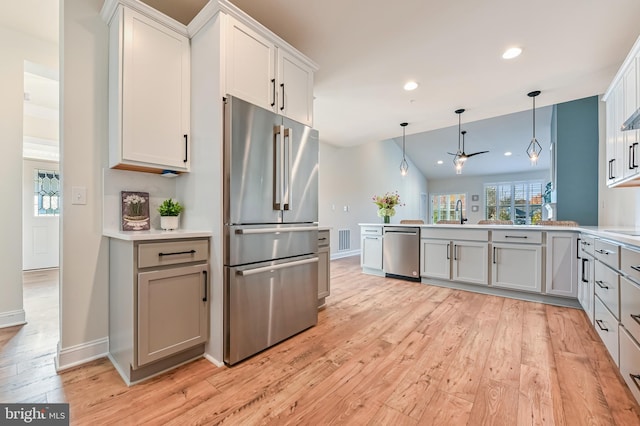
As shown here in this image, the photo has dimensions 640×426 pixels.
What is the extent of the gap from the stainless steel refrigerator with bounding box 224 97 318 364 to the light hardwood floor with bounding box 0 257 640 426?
0.23 m

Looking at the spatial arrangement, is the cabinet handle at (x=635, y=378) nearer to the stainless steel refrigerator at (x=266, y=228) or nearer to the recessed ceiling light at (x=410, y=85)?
the stainless steel refrigerator at (x=266, y=228)

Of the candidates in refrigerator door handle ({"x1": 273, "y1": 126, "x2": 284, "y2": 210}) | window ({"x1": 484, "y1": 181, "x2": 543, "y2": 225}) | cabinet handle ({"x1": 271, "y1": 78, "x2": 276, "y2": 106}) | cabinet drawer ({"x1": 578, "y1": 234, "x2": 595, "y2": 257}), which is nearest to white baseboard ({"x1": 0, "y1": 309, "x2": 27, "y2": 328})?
refrigerator door handle ({"x1": 273, "y1": 126, "x2": 284, "y2": 210})

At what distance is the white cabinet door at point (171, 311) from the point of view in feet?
5.24

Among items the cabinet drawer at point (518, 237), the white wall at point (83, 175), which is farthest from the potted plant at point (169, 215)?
the cabinet drawer at point (518, 237)

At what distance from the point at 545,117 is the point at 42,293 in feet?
32.7

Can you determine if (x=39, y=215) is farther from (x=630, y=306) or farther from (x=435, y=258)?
(x=630, y=306)

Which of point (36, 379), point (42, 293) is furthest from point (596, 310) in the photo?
point (42, 293)

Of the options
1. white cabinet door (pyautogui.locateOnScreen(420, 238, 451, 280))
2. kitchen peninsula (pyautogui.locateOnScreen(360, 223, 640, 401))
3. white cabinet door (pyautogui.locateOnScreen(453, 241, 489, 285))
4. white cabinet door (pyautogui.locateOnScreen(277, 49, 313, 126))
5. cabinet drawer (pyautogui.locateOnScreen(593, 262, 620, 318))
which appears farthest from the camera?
white cabinet door (pyautogui.locateOnScreen(420, 238, 451, 280))

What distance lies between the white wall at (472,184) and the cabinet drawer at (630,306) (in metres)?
9.43

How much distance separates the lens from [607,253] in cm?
188

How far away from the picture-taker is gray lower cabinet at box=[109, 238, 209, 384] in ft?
5.20

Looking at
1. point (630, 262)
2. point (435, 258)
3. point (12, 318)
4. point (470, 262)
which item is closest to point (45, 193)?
point (12, 318)

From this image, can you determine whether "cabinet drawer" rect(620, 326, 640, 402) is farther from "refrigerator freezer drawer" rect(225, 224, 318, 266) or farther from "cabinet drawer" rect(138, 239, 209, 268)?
"cabinet drawer" rect(138, 239, 209, 268)

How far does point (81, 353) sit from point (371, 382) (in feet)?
6.34
